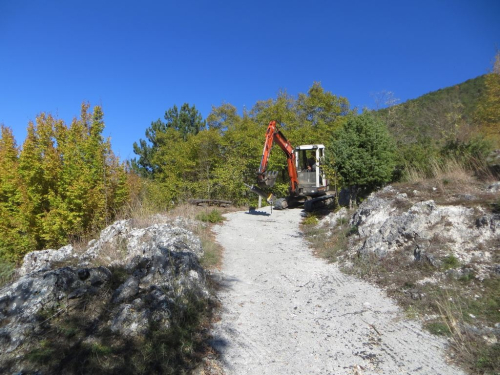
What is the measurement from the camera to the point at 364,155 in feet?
34.0

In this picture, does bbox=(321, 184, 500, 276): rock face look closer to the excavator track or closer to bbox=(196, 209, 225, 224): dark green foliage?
bbox=(196, 209, 225, 224): dark green foliage

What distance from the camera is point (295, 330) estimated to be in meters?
4.21

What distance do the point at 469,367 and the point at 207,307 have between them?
10.6 ft

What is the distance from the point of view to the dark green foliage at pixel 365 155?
1033 cm

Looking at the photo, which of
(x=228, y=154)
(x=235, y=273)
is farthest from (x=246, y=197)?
(x=235, y=273)

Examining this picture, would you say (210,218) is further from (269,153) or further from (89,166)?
(89,166)

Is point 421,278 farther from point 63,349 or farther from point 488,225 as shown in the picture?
point 63,349

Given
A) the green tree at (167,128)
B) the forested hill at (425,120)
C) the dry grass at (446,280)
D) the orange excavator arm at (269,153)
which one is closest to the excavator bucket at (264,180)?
the orange excavator arm at (269,153)

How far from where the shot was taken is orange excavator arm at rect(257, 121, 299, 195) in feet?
39.8

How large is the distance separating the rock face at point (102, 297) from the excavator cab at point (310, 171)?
9.55 metres

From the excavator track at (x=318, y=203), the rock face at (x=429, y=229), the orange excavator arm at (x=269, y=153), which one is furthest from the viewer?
the excavator track at (x=318, y=203)

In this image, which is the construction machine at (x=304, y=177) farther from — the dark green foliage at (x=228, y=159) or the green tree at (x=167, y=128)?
the green tree at (x=167, y=128)

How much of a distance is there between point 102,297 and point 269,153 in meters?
9.51

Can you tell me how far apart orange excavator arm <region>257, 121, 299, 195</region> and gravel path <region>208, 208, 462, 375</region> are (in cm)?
543
